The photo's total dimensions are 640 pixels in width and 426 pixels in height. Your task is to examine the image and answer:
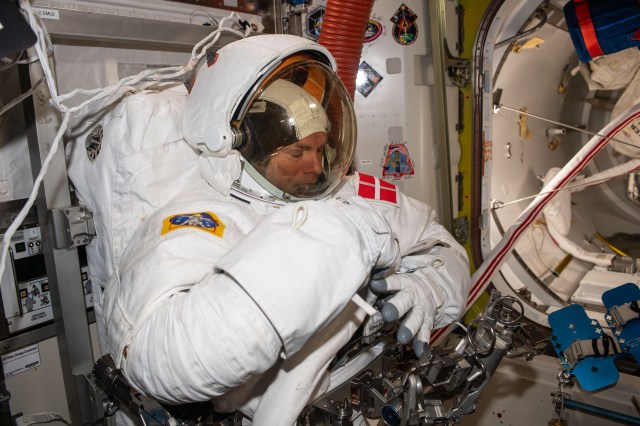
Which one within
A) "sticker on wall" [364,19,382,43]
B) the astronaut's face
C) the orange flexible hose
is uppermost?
"sticker on wall" [364,19,382,43]

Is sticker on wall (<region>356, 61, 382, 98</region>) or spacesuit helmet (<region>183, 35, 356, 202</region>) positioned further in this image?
sticker on wall (<region>356, 61, 382, 98</region>)

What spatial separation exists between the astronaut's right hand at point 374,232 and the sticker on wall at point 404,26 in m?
1.58

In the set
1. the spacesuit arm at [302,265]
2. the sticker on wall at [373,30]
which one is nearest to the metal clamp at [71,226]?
the spacesuit arm at [302,265]

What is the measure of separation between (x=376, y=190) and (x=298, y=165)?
0.56 meters

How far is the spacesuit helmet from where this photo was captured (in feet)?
4.74

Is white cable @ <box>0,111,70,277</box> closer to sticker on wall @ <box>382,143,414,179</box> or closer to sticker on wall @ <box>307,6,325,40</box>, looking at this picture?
sticker on wall @ <box>307,6,325,40</box>

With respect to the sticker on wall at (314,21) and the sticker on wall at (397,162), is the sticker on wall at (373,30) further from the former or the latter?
the sticker on wall at (397,162)

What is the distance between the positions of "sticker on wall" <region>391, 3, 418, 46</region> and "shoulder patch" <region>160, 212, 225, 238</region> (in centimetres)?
170

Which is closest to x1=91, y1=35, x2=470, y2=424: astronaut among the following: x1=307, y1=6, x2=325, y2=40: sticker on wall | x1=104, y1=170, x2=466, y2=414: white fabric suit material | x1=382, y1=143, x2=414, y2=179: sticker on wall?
x1=104, y1=170, x2=466, y2=414: white fabric suit material

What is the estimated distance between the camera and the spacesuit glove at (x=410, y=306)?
138cm

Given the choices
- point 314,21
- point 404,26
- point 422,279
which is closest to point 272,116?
point 422,279

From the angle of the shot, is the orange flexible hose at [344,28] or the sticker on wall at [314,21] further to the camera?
the sticker on wall at [314,21]

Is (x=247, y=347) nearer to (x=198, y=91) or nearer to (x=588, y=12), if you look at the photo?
(x=198, y=91)

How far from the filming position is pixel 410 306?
146 centimetres
